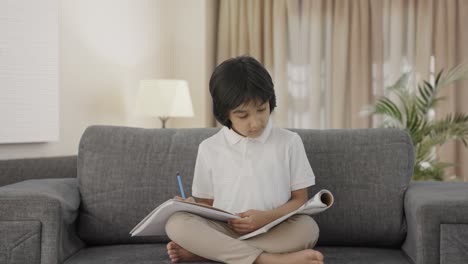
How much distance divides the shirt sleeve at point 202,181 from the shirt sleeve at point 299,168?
0.92 ft

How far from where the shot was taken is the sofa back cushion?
2.58 m

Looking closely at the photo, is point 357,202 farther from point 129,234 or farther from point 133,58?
point 133,58

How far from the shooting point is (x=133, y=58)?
5414 mm

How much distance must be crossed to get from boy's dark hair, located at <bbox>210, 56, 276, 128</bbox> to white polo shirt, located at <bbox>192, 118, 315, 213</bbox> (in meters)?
0.12

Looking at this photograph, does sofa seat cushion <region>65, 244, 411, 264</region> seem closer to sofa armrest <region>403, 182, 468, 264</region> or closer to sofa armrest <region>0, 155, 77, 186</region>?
sofa armrest <region>403, 182, 468, 264</region>

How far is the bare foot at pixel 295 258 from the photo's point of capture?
2188 millimetres

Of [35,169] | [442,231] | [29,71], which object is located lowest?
[442,231]

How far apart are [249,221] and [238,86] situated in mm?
425

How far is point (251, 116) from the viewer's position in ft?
7.88

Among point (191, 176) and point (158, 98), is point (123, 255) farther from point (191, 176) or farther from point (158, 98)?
point (158, 98)

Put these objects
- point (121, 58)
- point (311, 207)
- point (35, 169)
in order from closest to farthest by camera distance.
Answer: point (311, 207) → point (35, 169) → point (121, 58)

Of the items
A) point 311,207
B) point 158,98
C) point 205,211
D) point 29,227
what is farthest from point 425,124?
point 29,227

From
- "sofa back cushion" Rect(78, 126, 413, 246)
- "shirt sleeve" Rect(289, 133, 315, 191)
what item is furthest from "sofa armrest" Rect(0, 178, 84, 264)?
"shirt sleeve" Rect(289, 133, 315, 191)

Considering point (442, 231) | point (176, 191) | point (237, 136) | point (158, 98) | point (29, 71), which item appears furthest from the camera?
point (158, 98)
